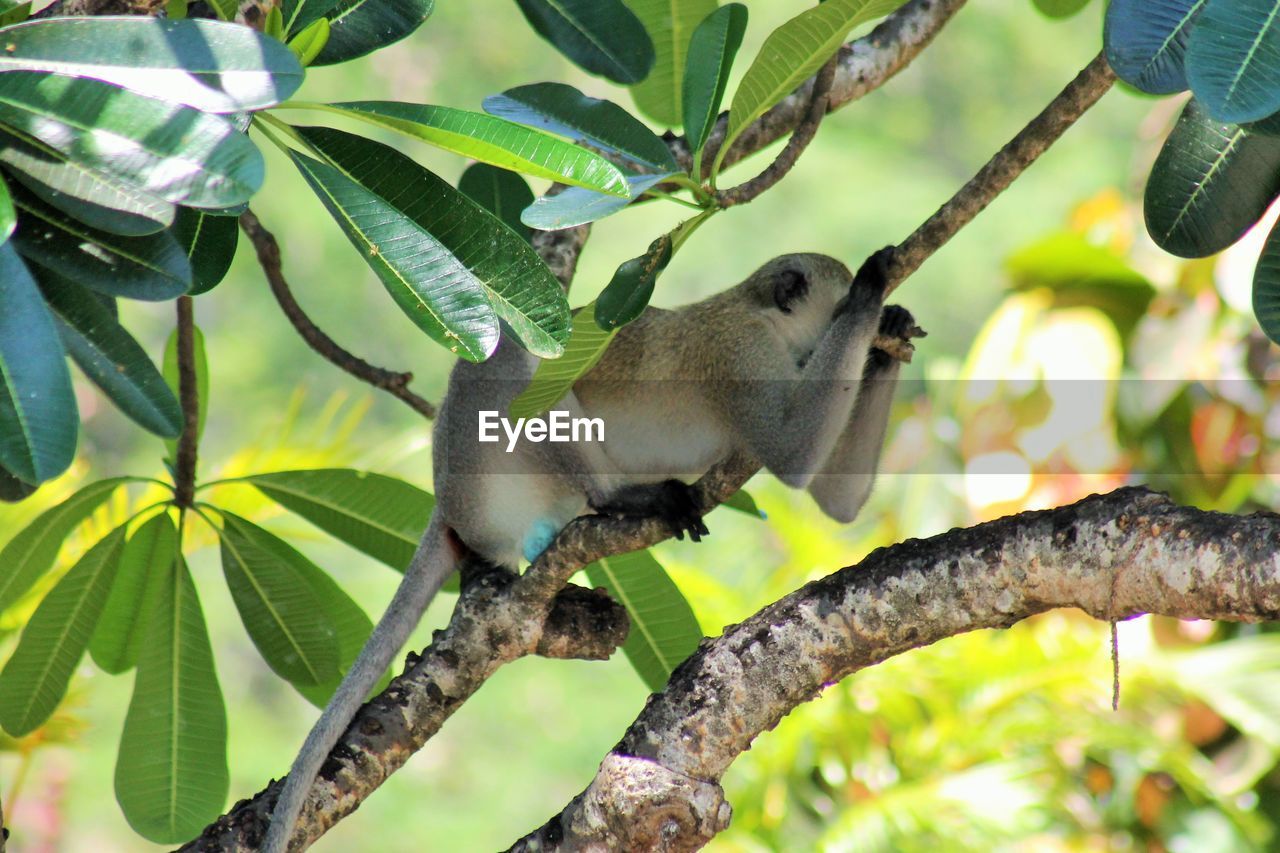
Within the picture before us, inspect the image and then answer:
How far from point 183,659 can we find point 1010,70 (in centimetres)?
1209

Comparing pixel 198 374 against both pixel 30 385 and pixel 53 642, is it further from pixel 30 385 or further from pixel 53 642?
pixel 30 385

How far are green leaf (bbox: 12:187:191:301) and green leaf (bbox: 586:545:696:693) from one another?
4.70ft

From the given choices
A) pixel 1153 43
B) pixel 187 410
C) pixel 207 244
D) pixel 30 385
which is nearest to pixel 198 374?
pixel 187 410

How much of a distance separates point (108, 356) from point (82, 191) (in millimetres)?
396

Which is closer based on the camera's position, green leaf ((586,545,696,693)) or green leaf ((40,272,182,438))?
green leaf ((40,272,182,438))

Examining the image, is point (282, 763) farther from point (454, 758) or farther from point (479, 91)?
point (479, 91)

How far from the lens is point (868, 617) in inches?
77.5

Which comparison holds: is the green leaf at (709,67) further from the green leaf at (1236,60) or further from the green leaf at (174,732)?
the green leaf at (174,732)

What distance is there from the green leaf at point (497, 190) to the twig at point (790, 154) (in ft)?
2.63

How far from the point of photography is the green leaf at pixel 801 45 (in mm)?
1910

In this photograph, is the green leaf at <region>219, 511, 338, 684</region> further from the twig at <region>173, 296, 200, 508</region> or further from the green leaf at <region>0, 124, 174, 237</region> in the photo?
the green leaf at <region>0, 124, 174, 237</region>

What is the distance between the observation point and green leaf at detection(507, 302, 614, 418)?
2.10 metres

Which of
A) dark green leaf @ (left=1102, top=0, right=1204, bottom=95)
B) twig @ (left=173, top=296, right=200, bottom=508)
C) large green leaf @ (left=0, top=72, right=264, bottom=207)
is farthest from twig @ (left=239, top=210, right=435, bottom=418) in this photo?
dark green leaf @ (left=1102, top=0, right=1204, bottom=95)

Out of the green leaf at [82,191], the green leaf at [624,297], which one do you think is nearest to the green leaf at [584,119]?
the green leaf at [624,297]
